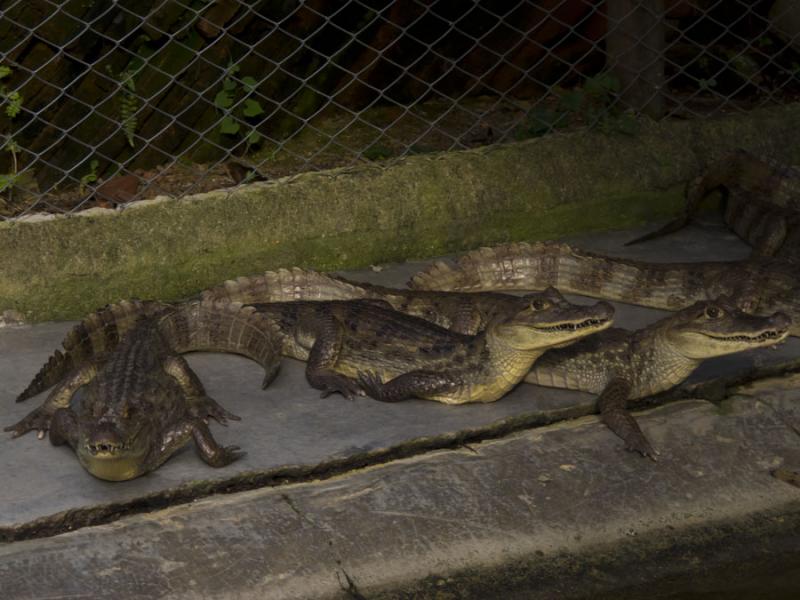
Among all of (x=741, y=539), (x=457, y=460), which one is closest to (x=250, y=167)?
(x=457, y=460)

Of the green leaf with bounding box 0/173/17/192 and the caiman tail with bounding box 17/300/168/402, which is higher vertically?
the green leaf with bounding box 0/173/17/192

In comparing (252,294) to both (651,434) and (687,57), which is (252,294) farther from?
(687,57)

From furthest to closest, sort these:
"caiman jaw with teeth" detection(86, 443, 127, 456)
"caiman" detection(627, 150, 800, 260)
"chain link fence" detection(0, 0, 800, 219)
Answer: "caiman" detection(627, 150, 800, 260) → "chain link fence" detection(0, 0, 800, 219) → "caiman jaw with teeth" detection(86, 443, 127, 456)

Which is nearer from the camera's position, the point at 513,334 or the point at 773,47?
the point at 513,334

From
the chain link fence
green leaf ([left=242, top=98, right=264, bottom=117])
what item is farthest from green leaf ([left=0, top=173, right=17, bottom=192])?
green leaf ([left=242, top=98, right=264, bottom=117])

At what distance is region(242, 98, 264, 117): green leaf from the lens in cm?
626

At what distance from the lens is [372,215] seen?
6160mm

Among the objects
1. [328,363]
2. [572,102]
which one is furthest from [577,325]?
[572,102]

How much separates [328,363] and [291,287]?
2.02 feet

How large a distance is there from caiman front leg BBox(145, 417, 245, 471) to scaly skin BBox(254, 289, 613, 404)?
0.65m

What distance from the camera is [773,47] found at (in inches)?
303

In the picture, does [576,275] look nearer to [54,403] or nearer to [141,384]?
[141,384]

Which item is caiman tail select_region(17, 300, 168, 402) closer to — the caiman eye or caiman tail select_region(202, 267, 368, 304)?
caiman tail select_region(202, 267, 368, 304)

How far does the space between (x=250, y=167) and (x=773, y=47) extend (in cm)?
315
